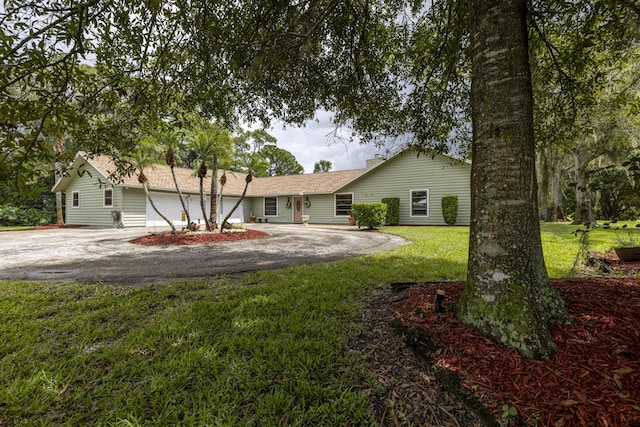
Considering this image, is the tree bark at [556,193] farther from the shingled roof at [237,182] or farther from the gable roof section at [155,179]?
the gable roof section at [155,179]

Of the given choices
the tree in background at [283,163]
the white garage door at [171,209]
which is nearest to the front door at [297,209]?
the white garage door at [171,209]

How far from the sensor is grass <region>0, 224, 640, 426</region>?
181 centimetres

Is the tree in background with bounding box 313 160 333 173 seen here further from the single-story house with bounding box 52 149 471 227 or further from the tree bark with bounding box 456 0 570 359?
the tree bark with bounding box 456 0 570 359

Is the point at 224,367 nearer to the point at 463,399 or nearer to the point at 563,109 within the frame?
the point at 463,399

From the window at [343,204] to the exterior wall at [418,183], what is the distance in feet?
2.36

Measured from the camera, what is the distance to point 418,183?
677 inches

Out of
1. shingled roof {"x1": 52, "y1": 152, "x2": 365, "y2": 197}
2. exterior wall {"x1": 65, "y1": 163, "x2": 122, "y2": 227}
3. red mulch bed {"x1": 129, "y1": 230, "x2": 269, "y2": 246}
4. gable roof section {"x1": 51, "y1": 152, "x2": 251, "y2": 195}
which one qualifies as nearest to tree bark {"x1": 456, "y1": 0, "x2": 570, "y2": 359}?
red mulch bed {"x1": 129, "y1": 230, "x2": 269, "y2": 246}

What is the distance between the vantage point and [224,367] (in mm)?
2199

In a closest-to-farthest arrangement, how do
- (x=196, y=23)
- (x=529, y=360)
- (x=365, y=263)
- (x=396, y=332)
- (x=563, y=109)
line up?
(x=529, y=360), (x=396, y=332), (x=196, y=23), (x=563, y=109), (x=365, y=263)

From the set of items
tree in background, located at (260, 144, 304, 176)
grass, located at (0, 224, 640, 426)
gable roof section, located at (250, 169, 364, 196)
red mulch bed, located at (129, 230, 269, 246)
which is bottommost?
grass, located at (0, 224, 640, 426)

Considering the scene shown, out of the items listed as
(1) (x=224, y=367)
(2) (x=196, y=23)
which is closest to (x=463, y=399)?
(1) (x=224, y=367)

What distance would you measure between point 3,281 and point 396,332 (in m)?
6.24

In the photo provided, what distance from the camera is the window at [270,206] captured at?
928 inches

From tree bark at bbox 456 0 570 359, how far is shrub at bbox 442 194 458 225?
14309 mm
